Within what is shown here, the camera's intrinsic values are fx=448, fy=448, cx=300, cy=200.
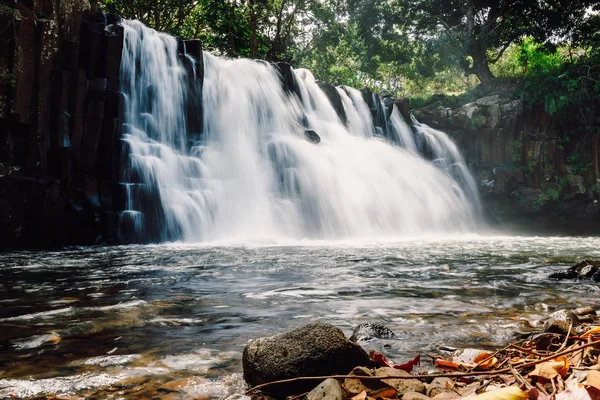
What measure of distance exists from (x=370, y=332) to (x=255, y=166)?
12.9 metres

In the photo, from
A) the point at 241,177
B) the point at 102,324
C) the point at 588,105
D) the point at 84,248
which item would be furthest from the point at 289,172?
the point at 588,105

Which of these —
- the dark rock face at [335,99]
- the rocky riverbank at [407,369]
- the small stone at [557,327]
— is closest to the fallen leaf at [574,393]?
the rocky riverbank at [407,369]

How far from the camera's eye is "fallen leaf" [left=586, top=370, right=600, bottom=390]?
142 cm

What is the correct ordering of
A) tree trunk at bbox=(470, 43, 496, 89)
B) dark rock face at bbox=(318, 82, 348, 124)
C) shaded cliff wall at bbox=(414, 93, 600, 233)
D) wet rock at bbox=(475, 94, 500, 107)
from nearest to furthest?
dark rock face at bbox=(318, 82, 348, 124)
shaded cliff wall at bbox=(414, 93, 600, 233)
wet rock at bbox=(475, 94, 500, 107)
tree trunk at bbox=(470, 43, 496, 89)

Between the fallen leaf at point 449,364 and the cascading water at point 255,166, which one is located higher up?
Result: the cascading water at point 255,166

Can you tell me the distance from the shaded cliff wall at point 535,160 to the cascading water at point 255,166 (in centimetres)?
326

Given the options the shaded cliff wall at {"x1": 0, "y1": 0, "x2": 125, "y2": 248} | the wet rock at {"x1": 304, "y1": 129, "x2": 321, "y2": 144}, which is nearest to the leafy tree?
the wet rock at {"x1": 304, "y1": 129, "x2": 321, "y2": 144}

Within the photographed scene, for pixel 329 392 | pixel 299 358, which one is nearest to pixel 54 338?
pixel 299 358

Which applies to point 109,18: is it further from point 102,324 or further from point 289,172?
point 102,324

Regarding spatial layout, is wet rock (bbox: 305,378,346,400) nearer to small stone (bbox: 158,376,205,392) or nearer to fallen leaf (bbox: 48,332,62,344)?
small stone (bbox: 158,376,205,392)

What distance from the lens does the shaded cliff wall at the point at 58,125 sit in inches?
417

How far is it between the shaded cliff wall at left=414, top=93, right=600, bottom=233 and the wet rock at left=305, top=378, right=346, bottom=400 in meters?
22.2

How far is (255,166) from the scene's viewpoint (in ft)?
51.9

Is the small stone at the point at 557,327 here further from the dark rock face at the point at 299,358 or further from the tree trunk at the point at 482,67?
the tree trunk at the point at 482,67
